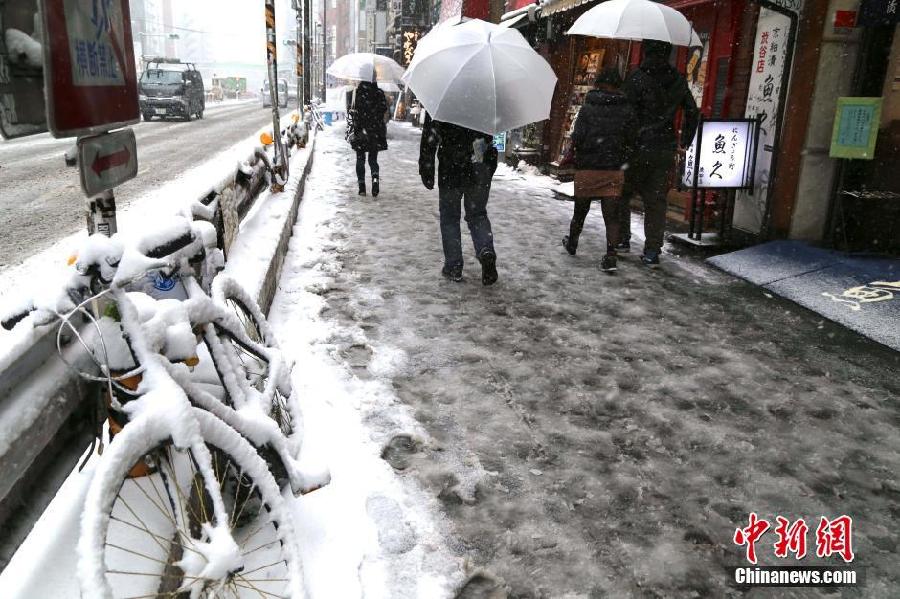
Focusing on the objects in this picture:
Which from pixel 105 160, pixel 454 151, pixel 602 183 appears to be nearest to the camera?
pixel 105 160

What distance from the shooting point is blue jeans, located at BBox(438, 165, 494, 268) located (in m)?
6.37

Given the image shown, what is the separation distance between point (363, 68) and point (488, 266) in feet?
21.0

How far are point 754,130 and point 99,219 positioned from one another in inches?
301

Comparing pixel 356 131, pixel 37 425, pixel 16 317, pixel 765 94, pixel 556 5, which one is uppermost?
pixel 556 5

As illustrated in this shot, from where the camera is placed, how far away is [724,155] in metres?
7.82

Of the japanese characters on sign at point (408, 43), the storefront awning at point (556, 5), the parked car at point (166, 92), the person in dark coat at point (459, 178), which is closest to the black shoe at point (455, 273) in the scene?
the person in dark coat at point (459, 178)

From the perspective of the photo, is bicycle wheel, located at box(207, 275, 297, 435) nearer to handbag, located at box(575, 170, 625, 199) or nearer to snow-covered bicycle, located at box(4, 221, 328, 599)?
snow-covered bicycle, located at box(4, 221, 328, 599)

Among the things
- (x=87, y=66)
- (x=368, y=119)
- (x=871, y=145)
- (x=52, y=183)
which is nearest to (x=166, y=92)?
(x=52, y=183)

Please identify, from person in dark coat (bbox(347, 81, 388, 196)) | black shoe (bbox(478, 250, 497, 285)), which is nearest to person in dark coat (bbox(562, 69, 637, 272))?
black shoe (bbox(478, 250, 497, 285))

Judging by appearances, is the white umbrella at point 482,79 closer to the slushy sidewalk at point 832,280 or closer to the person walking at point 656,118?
the person walking at point 656,118

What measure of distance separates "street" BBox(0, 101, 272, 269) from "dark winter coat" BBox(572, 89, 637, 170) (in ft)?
17.1

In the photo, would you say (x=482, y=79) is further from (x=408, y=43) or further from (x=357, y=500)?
(x=408, y=43)

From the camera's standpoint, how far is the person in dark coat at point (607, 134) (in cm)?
670

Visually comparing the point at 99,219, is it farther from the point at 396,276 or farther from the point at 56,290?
the point at 396,276
